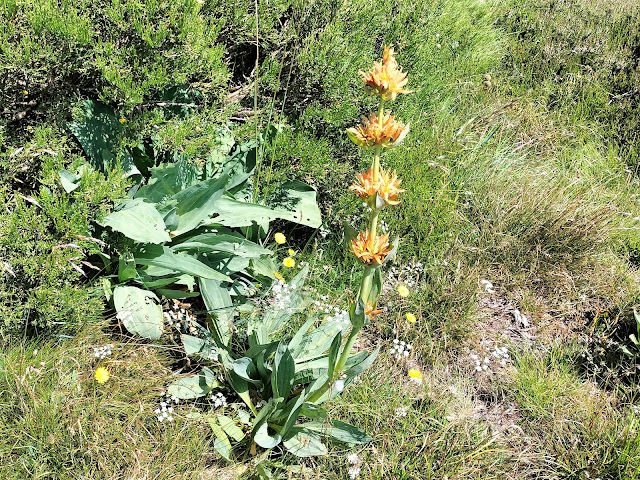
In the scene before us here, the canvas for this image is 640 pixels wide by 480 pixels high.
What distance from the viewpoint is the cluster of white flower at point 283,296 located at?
2.61 metres

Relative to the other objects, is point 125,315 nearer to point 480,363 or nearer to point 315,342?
point 315,342

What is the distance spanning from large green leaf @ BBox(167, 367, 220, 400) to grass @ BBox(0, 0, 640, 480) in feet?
0.23

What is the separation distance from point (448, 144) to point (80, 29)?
7.48ft

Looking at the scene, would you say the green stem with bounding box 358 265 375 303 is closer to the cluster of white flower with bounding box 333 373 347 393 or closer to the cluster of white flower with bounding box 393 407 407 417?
the cluster of white flower with bounding box 333 373 347 393

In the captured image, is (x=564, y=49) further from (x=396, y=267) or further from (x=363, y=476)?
(x=363, y=476)

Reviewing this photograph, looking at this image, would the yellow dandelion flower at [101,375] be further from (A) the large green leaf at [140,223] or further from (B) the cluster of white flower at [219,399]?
(A) the large green leaf at [140,223]

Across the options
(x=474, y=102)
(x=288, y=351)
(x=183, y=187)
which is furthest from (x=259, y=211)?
(x=474, y=102)

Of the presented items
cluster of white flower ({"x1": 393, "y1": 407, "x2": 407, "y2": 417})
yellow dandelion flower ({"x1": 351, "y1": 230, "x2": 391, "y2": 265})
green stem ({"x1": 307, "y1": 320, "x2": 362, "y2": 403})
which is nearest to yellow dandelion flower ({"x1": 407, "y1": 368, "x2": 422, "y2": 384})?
cluster of white flower ({"x1": 393, "y1": 407, "x2": 407, "y2": 417})

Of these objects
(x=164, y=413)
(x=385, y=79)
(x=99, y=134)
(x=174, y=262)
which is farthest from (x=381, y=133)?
(x=99, y=134)

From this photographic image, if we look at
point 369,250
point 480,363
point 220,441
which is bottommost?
point 480,363

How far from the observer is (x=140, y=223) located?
250cm

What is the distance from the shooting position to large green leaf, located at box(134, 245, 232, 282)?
257 centimetres

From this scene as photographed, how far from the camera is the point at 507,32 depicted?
219 inches

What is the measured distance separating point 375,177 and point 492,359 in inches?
64.7
